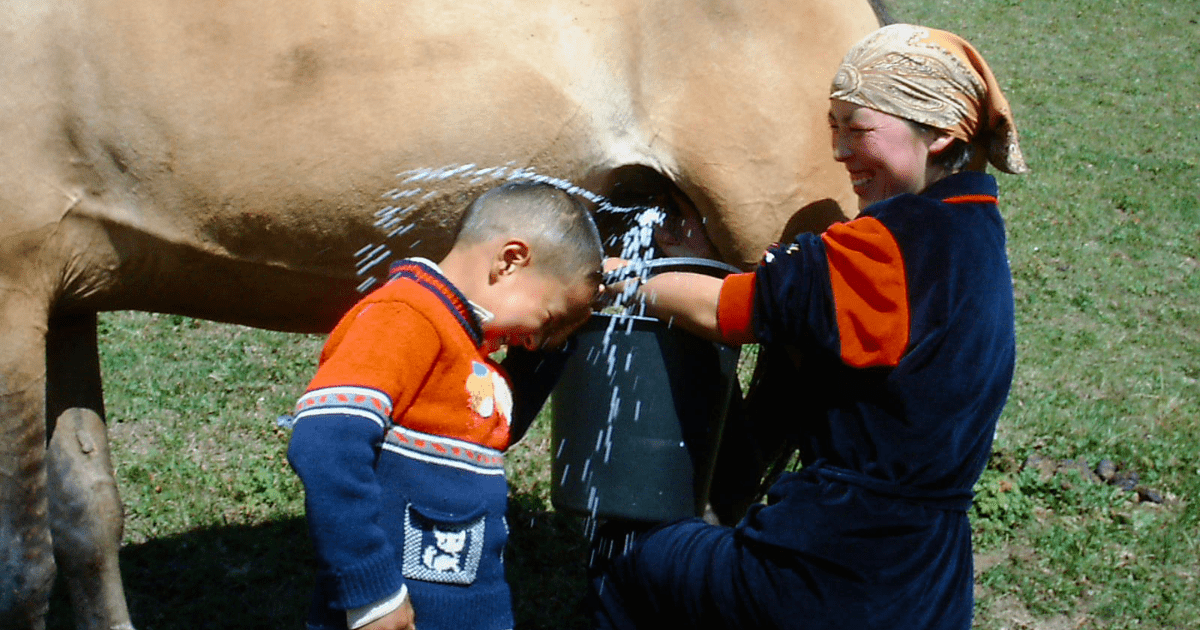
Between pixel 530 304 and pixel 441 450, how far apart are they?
0.96 ft

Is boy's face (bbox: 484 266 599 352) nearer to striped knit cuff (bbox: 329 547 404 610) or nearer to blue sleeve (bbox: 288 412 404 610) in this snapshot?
blue sleeve (bbox: 288 412 404 610)

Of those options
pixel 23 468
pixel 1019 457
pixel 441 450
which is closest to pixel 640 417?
pixel 441 450

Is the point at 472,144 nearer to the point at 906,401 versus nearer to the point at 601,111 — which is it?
the point at 601,111

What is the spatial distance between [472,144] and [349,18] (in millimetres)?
383

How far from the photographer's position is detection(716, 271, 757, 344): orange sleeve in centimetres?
200

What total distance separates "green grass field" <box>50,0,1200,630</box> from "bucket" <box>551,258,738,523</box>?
1.27 meters

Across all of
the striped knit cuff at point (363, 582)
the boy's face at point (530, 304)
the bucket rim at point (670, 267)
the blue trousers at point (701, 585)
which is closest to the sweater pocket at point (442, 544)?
the striped knit cuff at point (363, 582)

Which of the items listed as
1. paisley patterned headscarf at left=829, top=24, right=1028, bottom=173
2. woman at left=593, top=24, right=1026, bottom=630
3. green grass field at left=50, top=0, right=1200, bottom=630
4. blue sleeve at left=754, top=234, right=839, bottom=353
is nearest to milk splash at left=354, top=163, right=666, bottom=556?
woman at left=593, top=24, right=1026, bottom=630

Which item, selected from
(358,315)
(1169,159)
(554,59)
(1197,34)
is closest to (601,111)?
(554,59)

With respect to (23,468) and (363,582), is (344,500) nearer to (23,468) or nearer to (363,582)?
(363,582)

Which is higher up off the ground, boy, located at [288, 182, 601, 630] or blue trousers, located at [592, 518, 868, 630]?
boy, located at [288, 182, 601, 630]

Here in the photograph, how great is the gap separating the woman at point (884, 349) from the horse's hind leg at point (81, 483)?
1.63 m

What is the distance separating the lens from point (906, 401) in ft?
6.25

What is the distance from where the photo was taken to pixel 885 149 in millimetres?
2033
